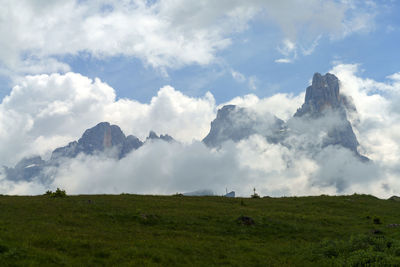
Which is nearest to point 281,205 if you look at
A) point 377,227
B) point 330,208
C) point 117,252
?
point 330,208

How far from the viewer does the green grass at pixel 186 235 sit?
74.8ft

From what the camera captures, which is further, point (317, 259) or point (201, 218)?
point (201, 218)

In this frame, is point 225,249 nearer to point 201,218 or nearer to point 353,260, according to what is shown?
point 353,260

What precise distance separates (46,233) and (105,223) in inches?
305

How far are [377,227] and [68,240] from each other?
32.2 meters

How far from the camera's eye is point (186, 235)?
31.3 meters

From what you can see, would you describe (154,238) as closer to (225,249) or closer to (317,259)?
(225,249)

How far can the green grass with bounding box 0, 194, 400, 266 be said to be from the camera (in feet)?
74.8

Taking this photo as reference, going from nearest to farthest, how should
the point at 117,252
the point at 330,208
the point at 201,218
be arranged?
the point at 117,252 < the point at 201,218 < the point at 330,208

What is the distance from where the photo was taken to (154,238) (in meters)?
28.6

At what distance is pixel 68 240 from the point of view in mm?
24469

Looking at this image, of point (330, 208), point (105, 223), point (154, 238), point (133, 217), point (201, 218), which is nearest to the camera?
point (154, 238)

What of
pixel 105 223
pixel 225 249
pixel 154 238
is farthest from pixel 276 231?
pixel 105 223

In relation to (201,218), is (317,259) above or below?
below
